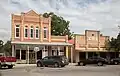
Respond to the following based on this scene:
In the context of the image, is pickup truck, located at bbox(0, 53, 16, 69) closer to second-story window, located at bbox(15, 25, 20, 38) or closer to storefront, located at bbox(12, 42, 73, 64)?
storefront, located at bbox(12, 42, 73, 64)

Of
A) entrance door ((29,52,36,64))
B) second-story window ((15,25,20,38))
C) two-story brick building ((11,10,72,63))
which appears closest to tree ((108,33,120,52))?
two-story brick building ((11,10,72,63))

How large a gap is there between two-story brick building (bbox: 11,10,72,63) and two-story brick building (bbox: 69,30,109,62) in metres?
2.76

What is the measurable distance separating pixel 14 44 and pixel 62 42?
1022cm

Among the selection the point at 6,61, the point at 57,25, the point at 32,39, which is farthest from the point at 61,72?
the point at 57,25

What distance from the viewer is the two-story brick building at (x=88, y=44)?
59.9 m

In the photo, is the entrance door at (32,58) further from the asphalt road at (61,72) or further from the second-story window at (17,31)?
the asphalt road at (61,72)

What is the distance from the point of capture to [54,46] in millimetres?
56969

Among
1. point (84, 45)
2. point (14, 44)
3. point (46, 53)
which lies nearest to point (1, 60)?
point (14, 44)

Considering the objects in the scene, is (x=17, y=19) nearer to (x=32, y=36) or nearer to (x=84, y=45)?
(x=32, y=36)

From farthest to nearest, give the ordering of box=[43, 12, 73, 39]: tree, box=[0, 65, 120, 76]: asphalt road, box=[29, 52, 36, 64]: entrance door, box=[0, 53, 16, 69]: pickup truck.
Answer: box=[43, 12, 73, 39]: tree
box=[29, 52, 36, 64]: entrance door
box=[0, 53, 16, 69]: pickup truck
box=[0, 65, 120, 76]: asphalt road

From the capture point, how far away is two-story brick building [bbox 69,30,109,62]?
59.9 metres

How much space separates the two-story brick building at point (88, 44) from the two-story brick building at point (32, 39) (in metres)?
2.76

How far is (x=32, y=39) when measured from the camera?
55.9m

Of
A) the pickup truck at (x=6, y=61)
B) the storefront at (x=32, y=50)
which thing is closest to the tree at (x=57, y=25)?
the storefront at (x=32, y=50)
